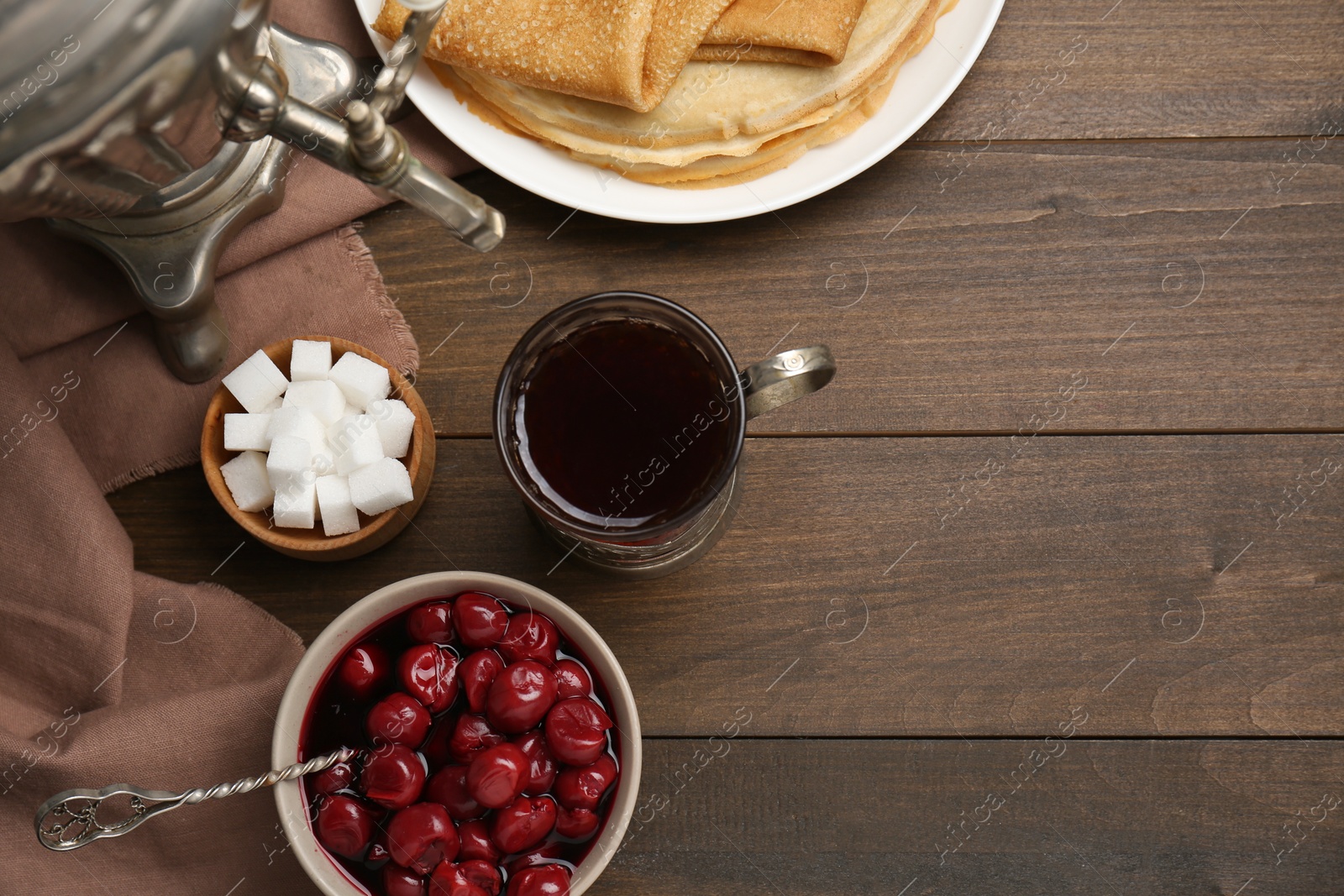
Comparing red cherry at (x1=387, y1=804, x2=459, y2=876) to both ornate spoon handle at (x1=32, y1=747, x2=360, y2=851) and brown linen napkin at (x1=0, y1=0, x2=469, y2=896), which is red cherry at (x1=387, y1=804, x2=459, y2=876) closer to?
ornate spoon handle at (x1=32, y1=747, x2=360, y2=851)

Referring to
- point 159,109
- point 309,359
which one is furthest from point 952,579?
point 159,109

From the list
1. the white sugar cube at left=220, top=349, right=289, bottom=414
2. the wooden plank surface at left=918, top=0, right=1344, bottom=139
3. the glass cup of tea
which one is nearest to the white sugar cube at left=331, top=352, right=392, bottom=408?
the white sugar cube at left=220, top=349, right=289, bottom=414

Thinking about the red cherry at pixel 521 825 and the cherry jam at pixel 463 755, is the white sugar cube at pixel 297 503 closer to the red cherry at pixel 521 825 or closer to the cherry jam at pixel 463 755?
the cherry jam at pixel 463 755

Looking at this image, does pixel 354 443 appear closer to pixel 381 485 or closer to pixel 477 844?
pixel 381 485

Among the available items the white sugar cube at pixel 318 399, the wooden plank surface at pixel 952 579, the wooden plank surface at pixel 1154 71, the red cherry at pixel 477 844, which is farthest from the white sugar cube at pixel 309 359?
the wooden plank surface at pixel 1154 71

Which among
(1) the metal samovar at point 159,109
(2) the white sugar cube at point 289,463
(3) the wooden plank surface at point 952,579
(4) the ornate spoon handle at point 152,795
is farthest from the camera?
(3) the wooden plank surface at point 952,579

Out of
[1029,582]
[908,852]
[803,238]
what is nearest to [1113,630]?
[1029,582]

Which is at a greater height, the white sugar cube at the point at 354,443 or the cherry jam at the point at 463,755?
the white sugar cube at the point at 354,443
